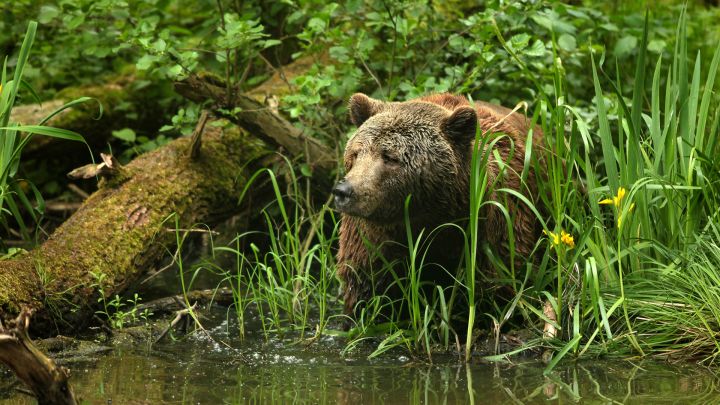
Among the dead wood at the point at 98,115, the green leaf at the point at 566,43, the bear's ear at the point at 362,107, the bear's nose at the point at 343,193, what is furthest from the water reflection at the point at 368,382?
the dead wood at the point at 98,115

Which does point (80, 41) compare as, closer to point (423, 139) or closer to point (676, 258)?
point (423, 139)

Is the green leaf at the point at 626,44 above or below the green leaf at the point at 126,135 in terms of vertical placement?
above

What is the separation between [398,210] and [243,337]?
4.48 ft

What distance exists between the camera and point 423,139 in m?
5.43

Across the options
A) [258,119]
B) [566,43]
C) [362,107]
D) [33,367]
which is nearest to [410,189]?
[362,107]

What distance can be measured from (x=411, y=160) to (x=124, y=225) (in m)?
2.24

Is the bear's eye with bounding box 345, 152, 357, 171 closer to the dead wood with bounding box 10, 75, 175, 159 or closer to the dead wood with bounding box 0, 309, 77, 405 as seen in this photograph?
the dead wood with bounding box 0, 309, 77, 405

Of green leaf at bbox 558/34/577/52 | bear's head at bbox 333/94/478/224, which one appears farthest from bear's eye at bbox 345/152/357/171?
green leaf at bbox 558/34/577/52

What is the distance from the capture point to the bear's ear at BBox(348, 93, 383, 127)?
5.73 meters

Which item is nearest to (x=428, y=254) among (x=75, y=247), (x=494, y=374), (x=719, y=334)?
(x=494, y=374)

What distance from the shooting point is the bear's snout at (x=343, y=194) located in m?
5.08

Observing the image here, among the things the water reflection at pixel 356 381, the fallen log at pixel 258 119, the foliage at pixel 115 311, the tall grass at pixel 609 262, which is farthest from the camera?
the fallen log at pixel 258 119

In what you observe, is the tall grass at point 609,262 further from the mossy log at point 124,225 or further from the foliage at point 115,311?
the mossy log at point 124,225

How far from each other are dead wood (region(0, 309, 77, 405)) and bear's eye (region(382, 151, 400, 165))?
2.42m
